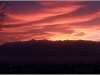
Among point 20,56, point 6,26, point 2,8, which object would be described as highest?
point 2,8

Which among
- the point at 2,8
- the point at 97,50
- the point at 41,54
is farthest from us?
the point at 41,54

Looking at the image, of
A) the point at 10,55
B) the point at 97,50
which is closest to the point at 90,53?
the point at 97,50

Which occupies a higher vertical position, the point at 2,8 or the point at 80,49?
the point at 2,8

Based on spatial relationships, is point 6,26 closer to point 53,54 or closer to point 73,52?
point 73,52

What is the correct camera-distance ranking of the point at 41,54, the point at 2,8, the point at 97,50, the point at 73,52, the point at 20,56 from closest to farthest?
the point at 2,8 < the point at 97,50 < the point at 73,52 < the point at 41,54 < the point at 20,56

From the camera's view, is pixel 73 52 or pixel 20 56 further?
pixel 20 56

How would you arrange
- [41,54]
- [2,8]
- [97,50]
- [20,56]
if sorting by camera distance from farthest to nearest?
[20,56] < [41,54] < [97,50] < [2,8]

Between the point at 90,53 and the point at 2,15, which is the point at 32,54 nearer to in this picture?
the point at 90,53

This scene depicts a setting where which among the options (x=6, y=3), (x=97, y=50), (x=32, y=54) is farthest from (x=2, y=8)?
Result: (x=32, y=54)

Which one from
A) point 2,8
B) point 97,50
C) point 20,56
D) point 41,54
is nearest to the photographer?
point 2,8

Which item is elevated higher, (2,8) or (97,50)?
(2,8)
